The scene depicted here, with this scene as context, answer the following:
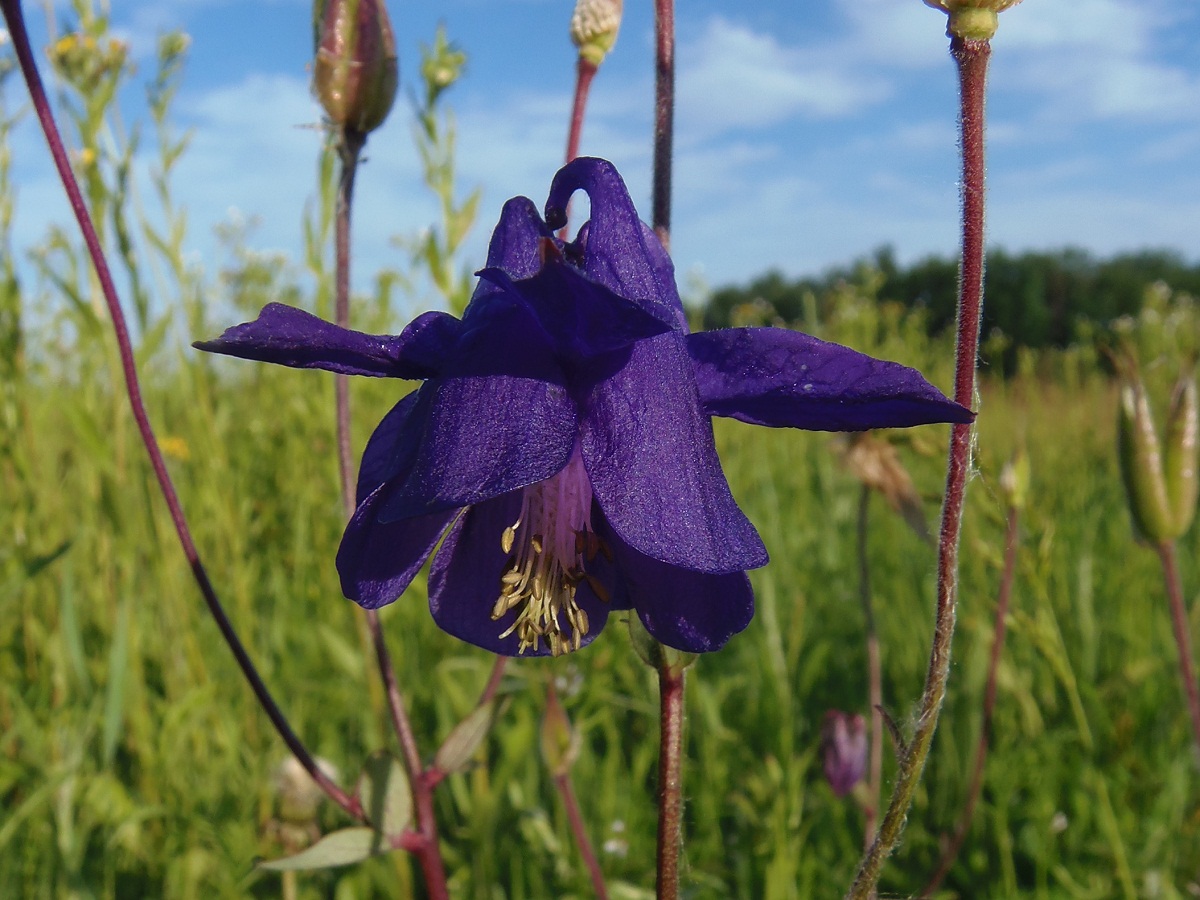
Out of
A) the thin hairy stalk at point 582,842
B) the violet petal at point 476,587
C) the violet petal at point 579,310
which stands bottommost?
the thin hairy stalk at point 582,842

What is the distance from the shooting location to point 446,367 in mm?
753

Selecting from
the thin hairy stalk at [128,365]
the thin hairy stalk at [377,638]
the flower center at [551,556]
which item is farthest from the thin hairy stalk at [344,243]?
the flower center at [551,556]

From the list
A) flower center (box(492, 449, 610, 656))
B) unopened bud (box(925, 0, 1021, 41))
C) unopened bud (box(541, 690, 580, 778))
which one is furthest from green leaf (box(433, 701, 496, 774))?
unopened bud (box(925, 0, 1021, 41))

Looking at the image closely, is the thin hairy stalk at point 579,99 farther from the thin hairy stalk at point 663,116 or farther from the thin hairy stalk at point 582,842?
the thin hairy stalk at point 582,842

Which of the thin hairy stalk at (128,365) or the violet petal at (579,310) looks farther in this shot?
the thin hairy stalk at (128,365)

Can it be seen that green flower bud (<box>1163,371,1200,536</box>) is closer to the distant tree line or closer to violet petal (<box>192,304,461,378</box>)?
violet petal (<box>192,304,461,378</box>)

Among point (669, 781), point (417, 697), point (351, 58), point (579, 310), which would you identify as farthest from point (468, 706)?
point (579, 310)

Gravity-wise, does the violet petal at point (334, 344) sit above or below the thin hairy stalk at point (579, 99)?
below

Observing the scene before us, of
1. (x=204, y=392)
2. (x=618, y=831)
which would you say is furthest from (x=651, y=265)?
(x=204, y=392)

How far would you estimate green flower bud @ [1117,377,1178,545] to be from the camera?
5.03ft

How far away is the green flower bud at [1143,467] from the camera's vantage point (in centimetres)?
153

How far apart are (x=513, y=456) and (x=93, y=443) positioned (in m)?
1.45

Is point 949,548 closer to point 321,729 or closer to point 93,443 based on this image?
point 93,443

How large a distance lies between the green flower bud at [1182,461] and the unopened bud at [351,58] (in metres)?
1.34
